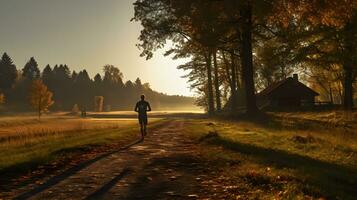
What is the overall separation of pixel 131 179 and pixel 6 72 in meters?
165

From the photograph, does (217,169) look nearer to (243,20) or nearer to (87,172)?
(87,172)

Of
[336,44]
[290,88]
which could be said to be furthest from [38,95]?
[336,44]

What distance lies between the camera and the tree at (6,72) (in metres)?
158

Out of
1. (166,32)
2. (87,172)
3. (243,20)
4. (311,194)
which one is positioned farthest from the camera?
(166,32)

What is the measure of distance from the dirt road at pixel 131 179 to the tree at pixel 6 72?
6249 inches

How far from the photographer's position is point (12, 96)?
162750 mm

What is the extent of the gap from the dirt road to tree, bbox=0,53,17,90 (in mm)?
158731

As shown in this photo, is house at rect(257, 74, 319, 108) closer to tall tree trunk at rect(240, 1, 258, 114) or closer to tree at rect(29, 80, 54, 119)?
tall tree trunk at rect(240, 1, 258, 114)

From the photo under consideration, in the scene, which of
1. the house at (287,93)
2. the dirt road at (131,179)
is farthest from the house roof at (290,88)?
the dirt road at (131,179)

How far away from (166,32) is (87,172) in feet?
77.8

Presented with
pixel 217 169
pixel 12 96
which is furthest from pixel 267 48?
pixel 12 96

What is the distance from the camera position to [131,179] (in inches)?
364

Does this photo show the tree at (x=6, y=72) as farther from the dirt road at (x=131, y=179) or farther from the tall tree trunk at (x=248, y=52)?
the dirt road at (x=131, y=179)

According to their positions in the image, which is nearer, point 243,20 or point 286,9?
point 286,9
